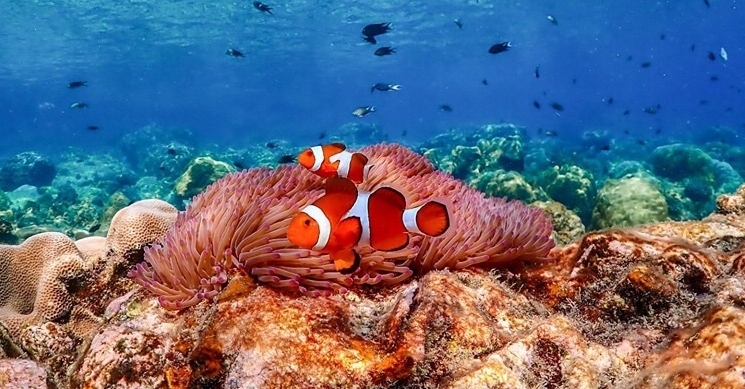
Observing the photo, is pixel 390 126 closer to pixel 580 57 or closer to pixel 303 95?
pixel 303 95

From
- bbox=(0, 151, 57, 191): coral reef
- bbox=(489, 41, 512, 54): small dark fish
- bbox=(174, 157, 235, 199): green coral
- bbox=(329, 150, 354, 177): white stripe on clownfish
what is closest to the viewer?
bbox=(329, 150, 354, 177): white stripe on clownfish

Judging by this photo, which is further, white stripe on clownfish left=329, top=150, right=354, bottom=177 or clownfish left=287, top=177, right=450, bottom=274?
white stripe on clownfish left=329, top=150, right=354, bottom=177

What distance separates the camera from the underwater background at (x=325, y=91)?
44.1ft

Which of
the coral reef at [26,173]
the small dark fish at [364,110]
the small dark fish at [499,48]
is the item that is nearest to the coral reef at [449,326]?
the small dark fish at [364,110]

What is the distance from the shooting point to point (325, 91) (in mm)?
79188

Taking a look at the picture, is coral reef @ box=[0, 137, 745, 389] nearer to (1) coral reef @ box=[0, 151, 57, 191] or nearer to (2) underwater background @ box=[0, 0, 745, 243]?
(2) underwater background @ box=[0, 0, 745, 243]

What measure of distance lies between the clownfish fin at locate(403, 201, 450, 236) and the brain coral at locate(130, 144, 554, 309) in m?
0.16

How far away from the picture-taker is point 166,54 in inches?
1834

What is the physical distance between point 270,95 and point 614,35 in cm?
4913

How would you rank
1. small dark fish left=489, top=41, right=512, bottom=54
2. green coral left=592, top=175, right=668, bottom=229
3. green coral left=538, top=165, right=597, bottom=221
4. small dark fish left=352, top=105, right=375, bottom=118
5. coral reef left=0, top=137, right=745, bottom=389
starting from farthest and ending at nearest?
small dark fish left=352, top=105, right=375, bottom=118
small dark fish left=489, top=41, right=512, bottom=54
green coral left=538, top=165, right=597, bottom=221
green coral left=592, top=175, right=668, bottom=229
coral reef left=0, top=137, right=745, bottom=389

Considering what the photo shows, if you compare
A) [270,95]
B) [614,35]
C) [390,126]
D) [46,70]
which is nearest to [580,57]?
[614,35]

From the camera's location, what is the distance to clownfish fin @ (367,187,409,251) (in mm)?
1898

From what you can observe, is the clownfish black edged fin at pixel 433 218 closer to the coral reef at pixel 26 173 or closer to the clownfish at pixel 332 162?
the clownfish at pixel 332 162

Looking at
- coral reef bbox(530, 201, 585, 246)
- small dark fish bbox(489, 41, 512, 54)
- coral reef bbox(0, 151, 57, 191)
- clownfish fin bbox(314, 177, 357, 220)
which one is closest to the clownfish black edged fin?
clownfish fin bbox(314, 177, 357, 220)
